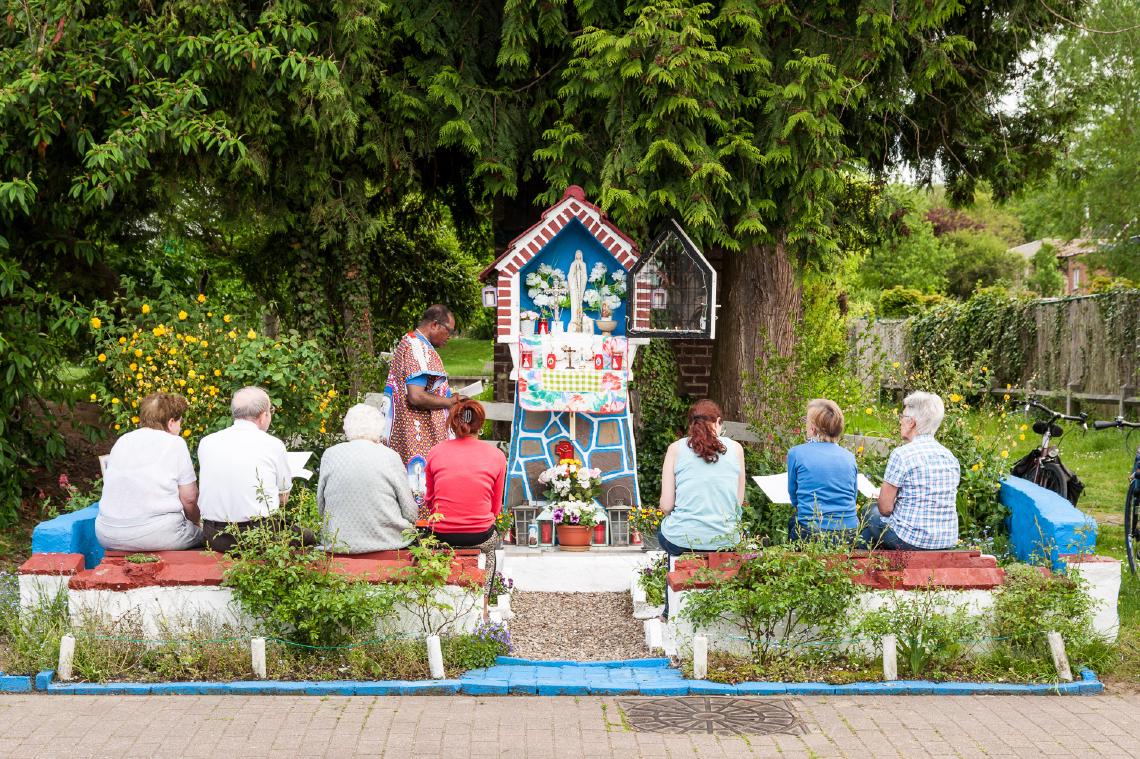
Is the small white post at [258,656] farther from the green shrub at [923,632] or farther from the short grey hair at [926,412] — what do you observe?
the short grey hair at [926,412]

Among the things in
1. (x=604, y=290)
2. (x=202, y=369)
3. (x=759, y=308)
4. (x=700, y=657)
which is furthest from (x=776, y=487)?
(x=759, y=308)

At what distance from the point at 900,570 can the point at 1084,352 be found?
45.6 ft

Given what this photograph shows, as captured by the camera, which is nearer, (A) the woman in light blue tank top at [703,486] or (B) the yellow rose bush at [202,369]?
(A) the woman in light blue tank top at [703,486]

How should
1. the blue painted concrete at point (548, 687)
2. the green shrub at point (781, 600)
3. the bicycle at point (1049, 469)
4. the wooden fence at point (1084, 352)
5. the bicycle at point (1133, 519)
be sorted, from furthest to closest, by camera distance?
1. the wooden fence at point (1084, 352)
2. the bicycle at point (1049, 469)
3. the bicycle at point (1133, 519)
4. the green shrub at point (781, 600)
5. the blue painted concrete at point (548, 687)

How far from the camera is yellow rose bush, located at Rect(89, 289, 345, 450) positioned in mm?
8086

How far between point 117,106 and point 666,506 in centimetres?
565

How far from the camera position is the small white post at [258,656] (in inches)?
219

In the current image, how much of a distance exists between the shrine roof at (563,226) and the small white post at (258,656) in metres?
4.14

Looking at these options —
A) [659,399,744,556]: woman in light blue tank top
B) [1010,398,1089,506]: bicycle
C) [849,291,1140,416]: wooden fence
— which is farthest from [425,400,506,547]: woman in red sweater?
[849,291,1140,416]: wooden fence

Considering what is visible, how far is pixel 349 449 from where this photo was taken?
618 centimetres

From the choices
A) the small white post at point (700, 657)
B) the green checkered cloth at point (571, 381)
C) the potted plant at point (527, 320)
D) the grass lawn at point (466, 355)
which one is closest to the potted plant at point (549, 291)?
the potted plant at point (527, 320)

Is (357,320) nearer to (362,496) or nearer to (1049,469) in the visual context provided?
(362,496)

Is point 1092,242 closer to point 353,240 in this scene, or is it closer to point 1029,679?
point 353,240

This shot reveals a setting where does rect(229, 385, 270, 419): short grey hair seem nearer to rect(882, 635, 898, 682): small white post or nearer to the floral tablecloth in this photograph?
the floral tablecloth
